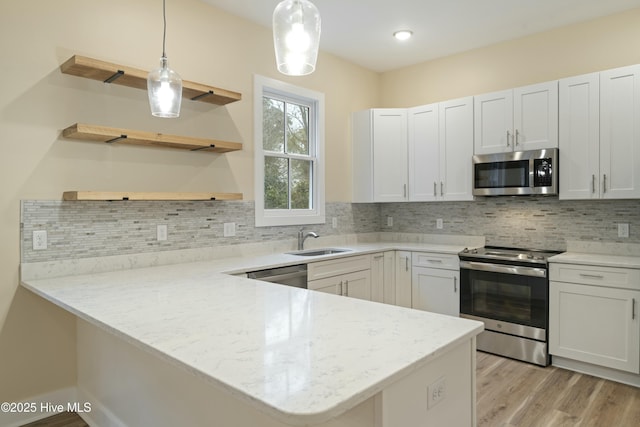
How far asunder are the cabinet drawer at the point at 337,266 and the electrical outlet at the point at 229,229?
70cm

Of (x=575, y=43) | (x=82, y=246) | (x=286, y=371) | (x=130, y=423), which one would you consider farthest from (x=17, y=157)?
(x=575, y=43)

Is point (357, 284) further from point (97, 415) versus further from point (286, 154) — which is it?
point (97, 415)

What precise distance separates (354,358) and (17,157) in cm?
231

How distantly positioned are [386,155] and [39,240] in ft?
10.5

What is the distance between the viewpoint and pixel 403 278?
414 cm

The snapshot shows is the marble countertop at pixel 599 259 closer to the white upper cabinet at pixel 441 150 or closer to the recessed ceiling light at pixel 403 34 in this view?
the white upper cabinet at pixel 441 150

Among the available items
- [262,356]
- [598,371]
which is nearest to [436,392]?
[262,356]

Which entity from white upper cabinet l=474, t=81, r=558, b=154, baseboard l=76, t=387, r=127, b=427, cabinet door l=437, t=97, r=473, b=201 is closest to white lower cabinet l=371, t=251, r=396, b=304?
cabinet door l=437, t=97, r=473, b=201

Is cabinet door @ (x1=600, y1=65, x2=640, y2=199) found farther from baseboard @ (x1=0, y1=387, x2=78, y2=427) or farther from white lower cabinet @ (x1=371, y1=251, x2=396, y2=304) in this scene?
baseboard @ (x1=0, y1=387, x2=78, y2=427)

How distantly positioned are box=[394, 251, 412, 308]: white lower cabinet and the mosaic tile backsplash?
2.23 feet

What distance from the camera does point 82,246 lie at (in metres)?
2.58

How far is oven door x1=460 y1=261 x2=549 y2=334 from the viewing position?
328 cm

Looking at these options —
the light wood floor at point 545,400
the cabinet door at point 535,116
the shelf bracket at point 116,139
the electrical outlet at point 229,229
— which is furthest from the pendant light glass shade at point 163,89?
the cabinet door at point 535,116

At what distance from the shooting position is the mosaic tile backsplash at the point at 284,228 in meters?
2.53
